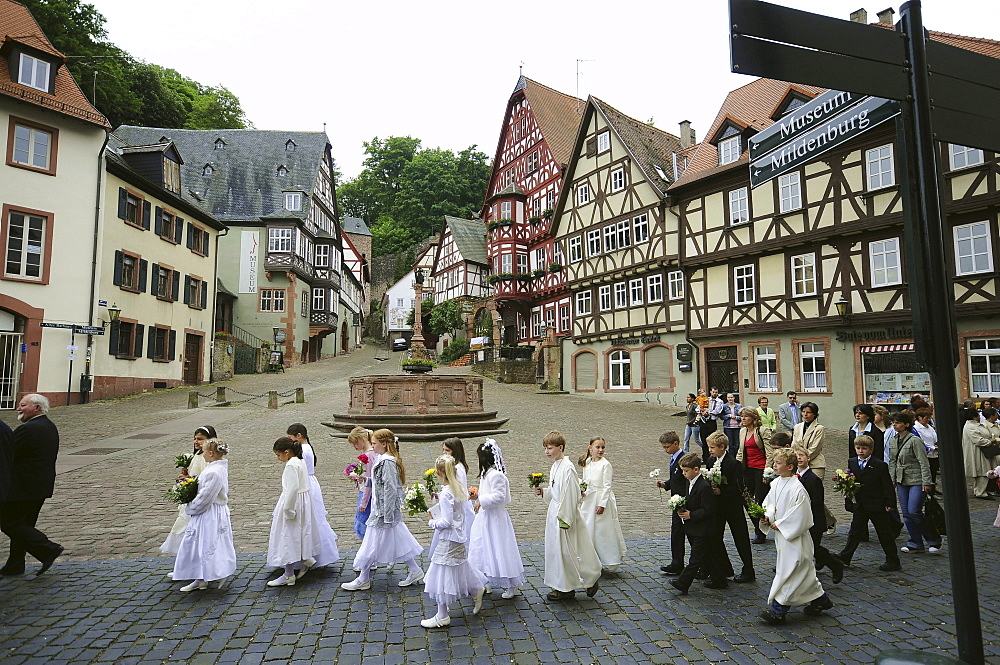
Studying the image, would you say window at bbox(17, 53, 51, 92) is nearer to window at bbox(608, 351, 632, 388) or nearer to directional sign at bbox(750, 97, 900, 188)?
window at bbox(608, 351, 632, 388)

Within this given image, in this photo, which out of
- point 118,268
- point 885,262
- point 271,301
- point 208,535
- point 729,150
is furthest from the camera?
point 271,301

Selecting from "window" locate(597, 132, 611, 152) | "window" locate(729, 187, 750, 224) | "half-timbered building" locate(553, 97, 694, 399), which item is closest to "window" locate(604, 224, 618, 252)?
"half-timbered building" locate(553, 97, 694, 399)

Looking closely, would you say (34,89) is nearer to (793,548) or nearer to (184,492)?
(184,492)

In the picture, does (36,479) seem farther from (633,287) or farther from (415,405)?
(633,287)

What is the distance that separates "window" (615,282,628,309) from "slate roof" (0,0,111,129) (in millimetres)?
21436

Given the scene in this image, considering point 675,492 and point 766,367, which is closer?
point 675,492

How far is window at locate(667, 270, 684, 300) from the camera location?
26672mm

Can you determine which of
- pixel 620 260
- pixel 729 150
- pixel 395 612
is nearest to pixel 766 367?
pixel 729 150

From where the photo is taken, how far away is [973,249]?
17.3m

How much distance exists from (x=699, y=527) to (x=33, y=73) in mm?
26593

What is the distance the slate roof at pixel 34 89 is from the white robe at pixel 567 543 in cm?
2401

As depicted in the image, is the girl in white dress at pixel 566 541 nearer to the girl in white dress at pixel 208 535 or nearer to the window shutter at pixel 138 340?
the girl in white dress at pixel 208 535

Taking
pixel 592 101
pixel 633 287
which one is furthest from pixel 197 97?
pixel 633 287

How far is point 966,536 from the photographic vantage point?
2.82 metres
